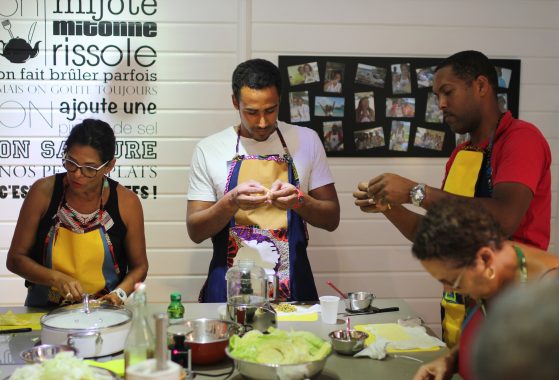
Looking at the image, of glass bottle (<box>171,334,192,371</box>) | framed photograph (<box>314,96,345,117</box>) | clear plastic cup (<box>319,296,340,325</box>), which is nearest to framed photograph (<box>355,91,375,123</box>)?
framed photograph (<box>314,96,345,117</box>)

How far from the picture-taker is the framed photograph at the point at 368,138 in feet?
16.3

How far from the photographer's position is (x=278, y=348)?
2.43m

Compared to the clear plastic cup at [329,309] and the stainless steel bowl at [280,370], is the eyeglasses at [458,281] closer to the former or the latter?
the stainless steel bowl at [280,370]

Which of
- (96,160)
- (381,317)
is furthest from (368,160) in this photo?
(96,160)

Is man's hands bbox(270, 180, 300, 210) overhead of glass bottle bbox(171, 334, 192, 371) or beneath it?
overhead

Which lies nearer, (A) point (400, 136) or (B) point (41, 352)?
(B) point (41, 352)

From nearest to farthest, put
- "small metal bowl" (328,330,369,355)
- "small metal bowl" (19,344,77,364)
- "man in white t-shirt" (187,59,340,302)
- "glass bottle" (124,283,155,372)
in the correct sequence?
"glass bottle" (124,283,155,372) → "small metal bowl" (19,344,77,364) → "small metal bowl" (328,330,369,355) → "man in white t-shirt" (187,59,340,302)

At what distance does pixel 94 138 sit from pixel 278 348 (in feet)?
5.45

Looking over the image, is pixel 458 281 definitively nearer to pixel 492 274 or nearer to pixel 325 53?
pixel 492 274

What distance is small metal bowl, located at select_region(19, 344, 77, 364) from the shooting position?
237cm

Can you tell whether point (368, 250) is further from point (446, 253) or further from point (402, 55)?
point (446, 253)

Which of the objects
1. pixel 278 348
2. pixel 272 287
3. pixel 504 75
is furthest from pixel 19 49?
pixel 504 75

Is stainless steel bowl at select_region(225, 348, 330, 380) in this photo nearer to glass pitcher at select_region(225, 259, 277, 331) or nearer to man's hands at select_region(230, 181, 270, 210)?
glass pitcher at select_region(225, 259, 277, 331)

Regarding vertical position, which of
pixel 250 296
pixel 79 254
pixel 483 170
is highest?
pixel 483 170
